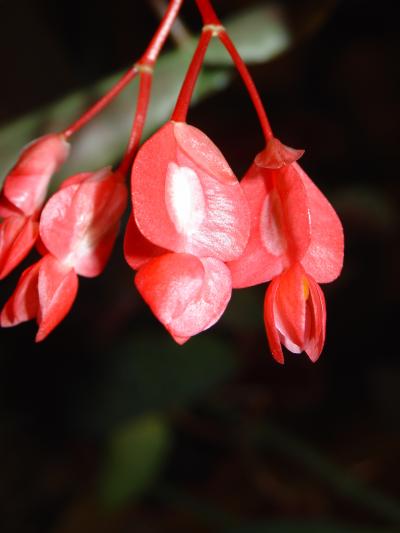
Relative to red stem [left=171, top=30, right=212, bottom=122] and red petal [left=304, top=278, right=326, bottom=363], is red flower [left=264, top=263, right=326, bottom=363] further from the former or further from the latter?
red stem [left=171, top=30, right=212, bottom=122]

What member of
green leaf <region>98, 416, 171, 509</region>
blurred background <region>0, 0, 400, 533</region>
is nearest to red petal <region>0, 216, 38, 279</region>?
blurred background <region>0, 0, 400, 533</region>

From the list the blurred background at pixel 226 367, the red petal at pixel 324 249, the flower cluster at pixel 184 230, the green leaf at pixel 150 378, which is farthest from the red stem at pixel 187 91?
the green leaf at pixel 150 378

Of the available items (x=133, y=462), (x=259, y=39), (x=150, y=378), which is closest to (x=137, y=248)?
(x=259, y=39)

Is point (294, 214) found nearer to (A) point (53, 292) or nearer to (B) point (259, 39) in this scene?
(A) point (53, 292)

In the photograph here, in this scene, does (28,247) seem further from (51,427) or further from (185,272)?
(51,427)

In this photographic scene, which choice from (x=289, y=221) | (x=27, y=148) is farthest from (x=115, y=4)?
(x=289, y=221)

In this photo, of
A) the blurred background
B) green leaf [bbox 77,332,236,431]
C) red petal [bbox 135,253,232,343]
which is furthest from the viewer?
green leaf [bbox 77,332,236,431]

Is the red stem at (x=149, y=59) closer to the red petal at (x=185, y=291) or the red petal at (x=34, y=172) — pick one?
A: the red petal at (x=34, y=172)
